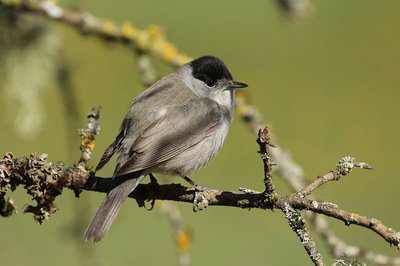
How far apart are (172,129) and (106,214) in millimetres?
726

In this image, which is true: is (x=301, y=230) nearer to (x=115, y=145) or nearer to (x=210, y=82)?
(x=115, y=145)

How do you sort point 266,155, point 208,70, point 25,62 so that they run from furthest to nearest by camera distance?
point 25,62 → point 208,70 → point 266,155

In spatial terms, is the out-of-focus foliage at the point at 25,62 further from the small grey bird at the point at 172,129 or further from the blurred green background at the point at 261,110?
the blurred green background at the point at 261,110

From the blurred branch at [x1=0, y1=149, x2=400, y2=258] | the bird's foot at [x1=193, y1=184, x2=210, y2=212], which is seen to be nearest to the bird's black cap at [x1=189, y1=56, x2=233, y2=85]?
the blurred branch at [x1=0, y1=149, x2=400, y2=258]

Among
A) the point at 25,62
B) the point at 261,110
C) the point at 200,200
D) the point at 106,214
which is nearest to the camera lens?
the point at 200,200

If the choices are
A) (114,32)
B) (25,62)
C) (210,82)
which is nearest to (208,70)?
(210,82)

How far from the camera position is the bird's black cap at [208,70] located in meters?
4.58

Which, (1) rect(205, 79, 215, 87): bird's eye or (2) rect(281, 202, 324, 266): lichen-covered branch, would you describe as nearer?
(2) rect(281, 202, 324, 266): lichen-covered branch

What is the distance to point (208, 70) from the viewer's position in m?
4.60

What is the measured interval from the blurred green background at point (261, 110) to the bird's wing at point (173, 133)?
234 cm

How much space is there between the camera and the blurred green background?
6.79 meters

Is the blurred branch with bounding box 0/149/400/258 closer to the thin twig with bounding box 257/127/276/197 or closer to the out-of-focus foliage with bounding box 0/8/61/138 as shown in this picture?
the thin twig with bounding box 257/127/276/197

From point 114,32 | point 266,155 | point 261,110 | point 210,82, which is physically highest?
point 261,110

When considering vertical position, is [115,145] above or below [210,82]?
below
